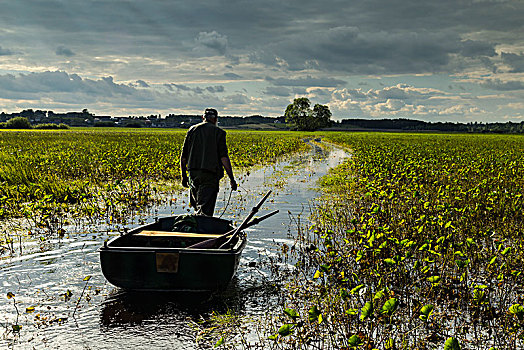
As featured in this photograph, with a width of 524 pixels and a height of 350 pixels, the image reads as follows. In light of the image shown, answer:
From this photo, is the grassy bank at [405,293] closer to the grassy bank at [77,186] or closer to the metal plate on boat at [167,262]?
the metal plate on boat at [167,262]

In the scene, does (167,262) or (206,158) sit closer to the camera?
(167,262)

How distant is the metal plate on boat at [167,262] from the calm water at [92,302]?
19.7 inches

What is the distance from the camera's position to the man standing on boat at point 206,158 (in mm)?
8133

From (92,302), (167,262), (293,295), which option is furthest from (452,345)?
(92,302)

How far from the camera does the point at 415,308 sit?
5.25m

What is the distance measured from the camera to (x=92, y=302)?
562 centimetres

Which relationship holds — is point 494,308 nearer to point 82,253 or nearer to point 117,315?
point 117,315

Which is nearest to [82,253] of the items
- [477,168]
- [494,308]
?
[494,308]

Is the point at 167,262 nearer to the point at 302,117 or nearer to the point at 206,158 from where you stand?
the point at 206,158

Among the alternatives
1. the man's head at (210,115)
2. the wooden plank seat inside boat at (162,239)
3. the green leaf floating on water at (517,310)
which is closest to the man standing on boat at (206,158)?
the man's head at (210,115)

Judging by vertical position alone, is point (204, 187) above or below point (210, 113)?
below

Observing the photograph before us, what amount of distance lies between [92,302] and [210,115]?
402 centimetres

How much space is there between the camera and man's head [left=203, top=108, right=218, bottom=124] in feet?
27.1

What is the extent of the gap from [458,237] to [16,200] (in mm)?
10787
